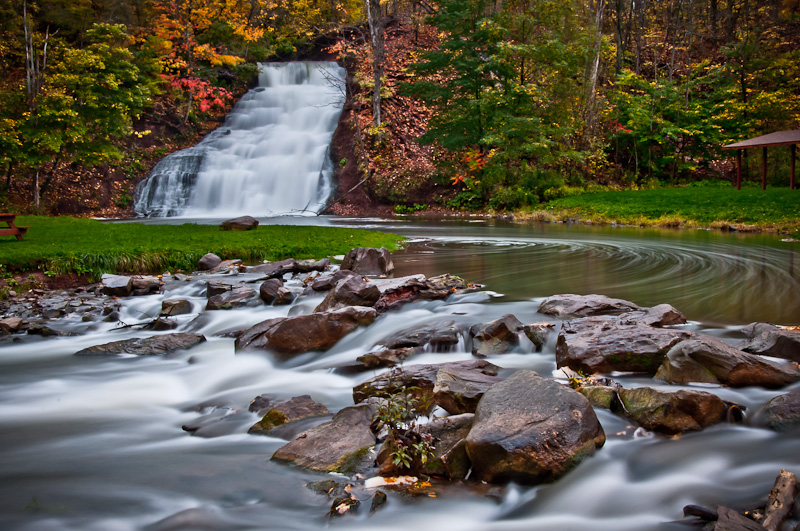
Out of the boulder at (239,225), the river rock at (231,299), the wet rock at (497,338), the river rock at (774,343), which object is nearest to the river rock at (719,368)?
the river rock at (774,343)

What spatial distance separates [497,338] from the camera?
20.8 ft

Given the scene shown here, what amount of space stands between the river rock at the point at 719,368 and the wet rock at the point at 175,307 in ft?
21.6

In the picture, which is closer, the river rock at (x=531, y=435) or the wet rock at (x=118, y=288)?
the river rock at (x=531, y=435)

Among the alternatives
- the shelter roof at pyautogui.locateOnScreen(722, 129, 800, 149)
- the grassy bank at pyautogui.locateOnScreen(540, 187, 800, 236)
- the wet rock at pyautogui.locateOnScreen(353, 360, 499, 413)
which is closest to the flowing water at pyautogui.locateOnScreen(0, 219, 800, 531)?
the wet rock at pyautogui.locateOnScreen(353, 360, 499, 413)

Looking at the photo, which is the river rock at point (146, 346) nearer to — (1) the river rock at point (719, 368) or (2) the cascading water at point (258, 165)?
(1) the river rock at point (719, 368)

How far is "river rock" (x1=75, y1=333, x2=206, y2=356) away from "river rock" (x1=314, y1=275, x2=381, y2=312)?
176 centimetres

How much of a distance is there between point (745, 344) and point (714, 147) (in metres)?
30.6

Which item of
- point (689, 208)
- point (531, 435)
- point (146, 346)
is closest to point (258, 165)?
point (689, 208)

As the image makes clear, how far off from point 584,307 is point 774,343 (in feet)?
7.34

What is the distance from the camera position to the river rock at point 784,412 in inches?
158

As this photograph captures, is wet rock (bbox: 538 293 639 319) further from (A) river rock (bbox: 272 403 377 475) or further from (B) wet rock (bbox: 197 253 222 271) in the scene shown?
(B) wet rock (bbox: 197 253 222 271)

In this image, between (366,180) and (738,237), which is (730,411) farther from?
(366,180)

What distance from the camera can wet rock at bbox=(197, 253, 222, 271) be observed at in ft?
38.3

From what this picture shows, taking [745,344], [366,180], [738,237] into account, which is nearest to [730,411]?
[745,344]
